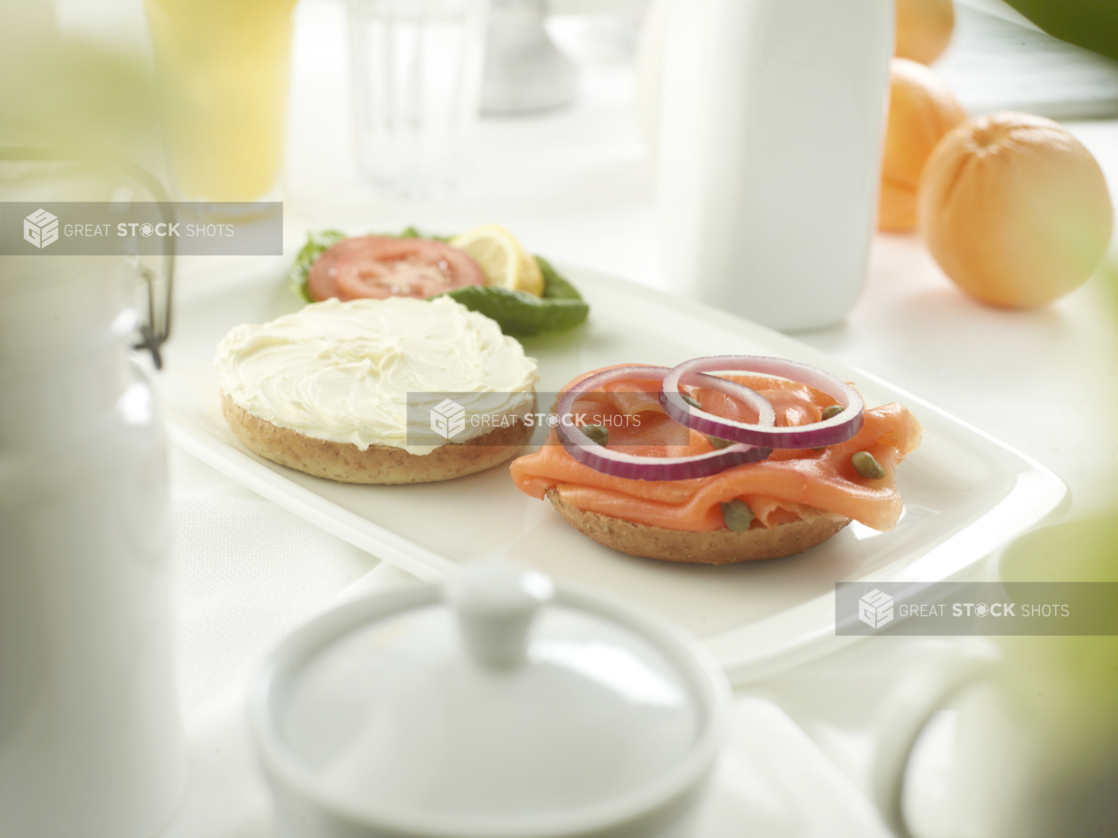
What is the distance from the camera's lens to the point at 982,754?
65cm

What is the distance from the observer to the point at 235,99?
205 centimetres

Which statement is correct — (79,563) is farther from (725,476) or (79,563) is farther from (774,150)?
(774,150)

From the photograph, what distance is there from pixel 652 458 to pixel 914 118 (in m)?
1.27

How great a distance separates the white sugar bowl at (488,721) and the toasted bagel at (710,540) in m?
0.58

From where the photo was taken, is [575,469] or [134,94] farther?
[575,469]

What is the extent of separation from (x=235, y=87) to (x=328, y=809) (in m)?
1.84

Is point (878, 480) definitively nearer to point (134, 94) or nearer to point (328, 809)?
point (328, 809)

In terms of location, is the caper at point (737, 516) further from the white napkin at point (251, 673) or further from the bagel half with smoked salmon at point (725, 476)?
the white napkin at point (251, 673)

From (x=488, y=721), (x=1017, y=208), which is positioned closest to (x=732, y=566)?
(x=488, y=721)

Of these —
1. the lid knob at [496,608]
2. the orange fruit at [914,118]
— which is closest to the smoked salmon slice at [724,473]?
the lid knob at [496,608]

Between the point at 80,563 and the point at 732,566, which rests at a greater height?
the point at 80,563

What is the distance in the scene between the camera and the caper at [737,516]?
1.13 metres

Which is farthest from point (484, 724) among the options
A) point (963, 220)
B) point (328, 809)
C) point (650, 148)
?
point (650, 148)

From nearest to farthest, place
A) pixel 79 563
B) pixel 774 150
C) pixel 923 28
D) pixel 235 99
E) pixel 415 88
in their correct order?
1. pixel 79 563
2. pixel 774 150
3. pixel 235 99
4. pixel 415 88
5. pixel 923 28
